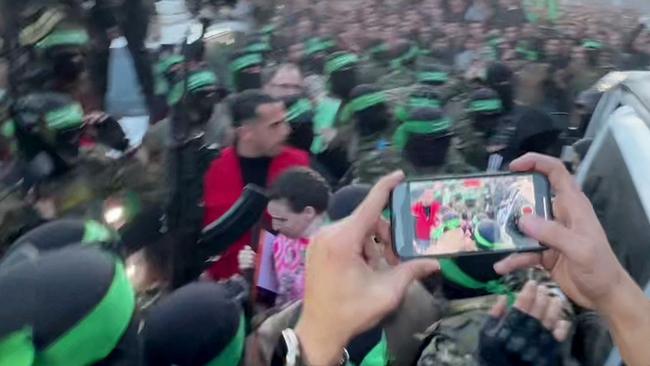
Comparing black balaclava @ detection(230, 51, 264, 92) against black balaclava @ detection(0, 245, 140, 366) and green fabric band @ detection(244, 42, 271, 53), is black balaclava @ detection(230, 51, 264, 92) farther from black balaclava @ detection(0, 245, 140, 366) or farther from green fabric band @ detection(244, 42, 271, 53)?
black balaclava @ detection(0, 245, 140, 366)

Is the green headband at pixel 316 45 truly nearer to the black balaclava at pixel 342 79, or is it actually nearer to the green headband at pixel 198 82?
the black balaclava at pixel 342 79

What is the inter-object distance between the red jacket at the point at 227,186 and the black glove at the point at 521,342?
1877 millimetres

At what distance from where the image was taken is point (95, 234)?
6.96 feet

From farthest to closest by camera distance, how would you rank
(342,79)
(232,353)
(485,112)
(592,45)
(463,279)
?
1. (592,45)
2. (342,79)
3. (485,112)
4. (463,279)
5. (232,353)

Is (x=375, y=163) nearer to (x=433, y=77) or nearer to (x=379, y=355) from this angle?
(x=379, y=355)

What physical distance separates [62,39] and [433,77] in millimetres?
2864

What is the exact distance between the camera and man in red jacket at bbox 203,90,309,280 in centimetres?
372

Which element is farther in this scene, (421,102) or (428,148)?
(421,102)

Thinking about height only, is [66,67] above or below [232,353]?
below

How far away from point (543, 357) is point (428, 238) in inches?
11.5

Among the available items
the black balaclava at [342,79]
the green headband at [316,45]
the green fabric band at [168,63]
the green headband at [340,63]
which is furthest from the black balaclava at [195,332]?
the green headband at [316,45]

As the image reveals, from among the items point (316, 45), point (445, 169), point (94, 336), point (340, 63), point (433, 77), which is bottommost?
point (316, 45)

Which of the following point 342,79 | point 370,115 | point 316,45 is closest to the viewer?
point 370,115

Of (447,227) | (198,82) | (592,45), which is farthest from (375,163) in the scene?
(592,45)
